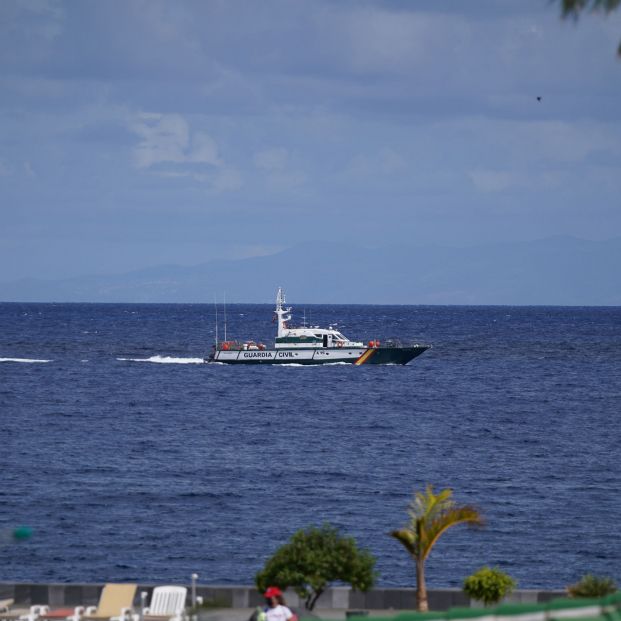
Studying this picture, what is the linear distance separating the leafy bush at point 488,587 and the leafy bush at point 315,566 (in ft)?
6.47

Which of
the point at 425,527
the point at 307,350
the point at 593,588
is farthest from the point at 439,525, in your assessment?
the point at 307,350

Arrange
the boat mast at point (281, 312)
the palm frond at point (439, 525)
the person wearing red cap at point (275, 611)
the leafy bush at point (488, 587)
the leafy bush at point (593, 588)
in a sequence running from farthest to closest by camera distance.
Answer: the boat mast at point (281, 312) → the palm frond at point (439, 525) → the leafy bush at point (488, 587) → the leafy bush at point (593, 588) → the person wearing red cap at point (275, 611)

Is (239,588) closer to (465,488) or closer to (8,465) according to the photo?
(465,488)

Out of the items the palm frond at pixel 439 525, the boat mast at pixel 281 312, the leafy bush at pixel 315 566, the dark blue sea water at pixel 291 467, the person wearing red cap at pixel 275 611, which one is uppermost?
the boat mast at pixel 281 312

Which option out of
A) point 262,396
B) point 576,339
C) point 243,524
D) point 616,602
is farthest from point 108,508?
point 576,339

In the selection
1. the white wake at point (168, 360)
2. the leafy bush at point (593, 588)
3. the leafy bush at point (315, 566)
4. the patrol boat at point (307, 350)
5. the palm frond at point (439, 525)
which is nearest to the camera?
the leafy bush at point (593, 588)

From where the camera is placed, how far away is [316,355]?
114875 millimetres

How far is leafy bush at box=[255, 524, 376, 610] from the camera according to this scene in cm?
2245

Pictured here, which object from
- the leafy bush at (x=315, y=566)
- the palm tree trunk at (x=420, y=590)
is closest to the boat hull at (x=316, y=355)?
the leafy bush at (x=315, y=566)

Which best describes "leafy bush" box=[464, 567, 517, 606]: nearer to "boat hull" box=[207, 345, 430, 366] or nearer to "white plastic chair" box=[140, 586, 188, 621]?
"white plastic chair" box=[140, 586, 188, 621]

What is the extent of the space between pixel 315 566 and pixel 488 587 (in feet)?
10.4

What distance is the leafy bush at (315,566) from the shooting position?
884 inches

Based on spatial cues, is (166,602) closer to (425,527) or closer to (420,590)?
(420,590)

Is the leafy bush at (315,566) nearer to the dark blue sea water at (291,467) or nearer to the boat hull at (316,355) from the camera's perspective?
the dark blue sea water at (291,467)
